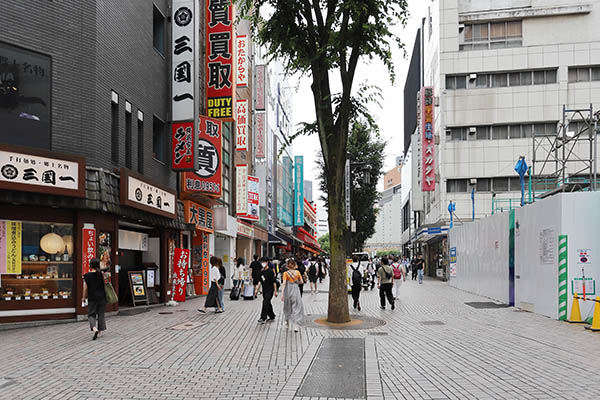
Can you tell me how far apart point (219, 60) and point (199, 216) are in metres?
6.47

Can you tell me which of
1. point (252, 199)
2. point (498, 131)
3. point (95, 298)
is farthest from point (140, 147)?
point (498, 131)

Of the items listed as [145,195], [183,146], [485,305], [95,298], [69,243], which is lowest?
[485,305]

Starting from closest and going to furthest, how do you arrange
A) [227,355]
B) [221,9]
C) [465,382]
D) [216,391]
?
[216,391] → [465,382] → [227,355] → [221,9]

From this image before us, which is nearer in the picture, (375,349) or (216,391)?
(216,391)

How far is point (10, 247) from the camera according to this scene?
41.4 ft

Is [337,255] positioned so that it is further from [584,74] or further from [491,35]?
[584,74]

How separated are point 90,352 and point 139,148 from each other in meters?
9.30

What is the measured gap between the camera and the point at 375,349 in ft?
32.1

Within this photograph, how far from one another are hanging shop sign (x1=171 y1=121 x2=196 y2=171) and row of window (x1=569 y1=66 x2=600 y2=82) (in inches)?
1184

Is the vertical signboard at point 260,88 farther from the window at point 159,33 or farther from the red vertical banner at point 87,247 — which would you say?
the red vertical banner at point 87,247

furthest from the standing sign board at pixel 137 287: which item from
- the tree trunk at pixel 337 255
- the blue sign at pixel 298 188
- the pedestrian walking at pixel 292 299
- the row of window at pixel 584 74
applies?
the blue sign at pixel 298 188

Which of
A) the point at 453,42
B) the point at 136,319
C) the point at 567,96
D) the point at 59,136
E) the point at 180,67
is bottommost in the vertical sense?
the point at 136,319

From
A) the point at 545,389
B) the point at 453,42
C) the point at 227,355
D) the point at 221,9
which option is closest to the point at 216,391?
the point at 227,355

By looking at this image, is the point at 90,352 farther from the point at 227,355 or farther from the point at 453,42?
the point at 453,42
